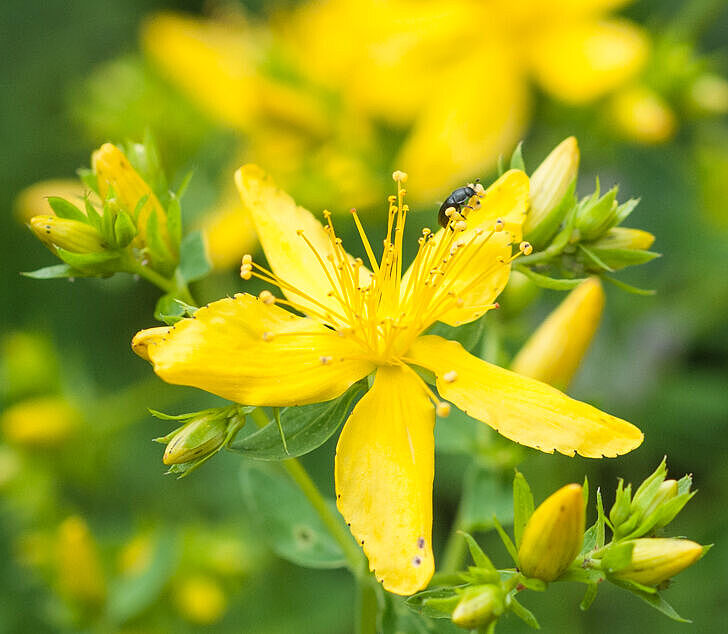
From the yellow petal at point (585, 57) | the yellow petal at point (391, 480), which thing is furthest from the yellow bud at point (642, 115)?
the yellow petal at point (391, 480)

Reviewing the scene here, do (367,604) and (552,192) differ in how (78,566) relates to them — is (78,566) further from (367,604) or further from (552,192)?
(552,192)

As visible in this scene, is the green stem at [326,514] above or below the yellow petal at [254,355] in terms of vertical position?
below

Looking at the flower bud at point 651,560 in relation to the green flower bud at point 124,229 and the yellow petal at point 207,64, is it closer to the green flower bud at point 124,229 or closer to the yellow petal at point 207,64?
the green flower bud at point 124,229

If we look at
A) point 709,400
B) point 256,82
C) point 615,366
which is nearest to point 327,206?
point 256,82

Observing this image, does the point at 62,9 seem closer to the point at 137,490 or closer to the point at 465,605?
the point at 137,490

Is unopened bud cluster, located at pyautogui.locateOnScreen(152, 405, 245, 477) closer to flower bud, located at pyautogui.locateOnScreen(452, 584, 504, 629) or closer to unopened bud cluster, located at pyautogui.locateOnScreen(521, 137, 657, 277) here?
flower bud, located at pyautogui.locateOnScreen(452, 584, 504, 629)

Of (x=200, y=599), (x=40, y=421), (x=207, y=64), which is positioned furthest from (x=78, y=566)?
(x=207, y=64)
